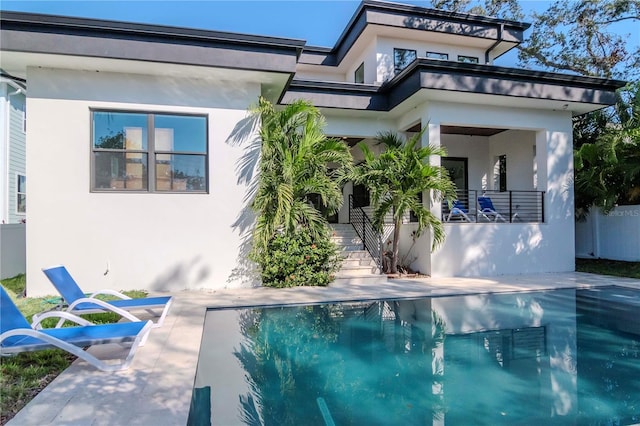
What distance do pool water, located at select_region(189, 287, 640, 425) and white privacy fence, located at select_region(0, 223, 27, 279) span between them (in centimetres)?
643

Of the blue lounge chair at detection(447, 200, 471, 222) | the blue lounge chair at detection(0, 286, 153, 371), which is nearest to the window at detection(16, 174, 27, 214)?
the blue lounge chair at detection(0, 286, 153, 371)

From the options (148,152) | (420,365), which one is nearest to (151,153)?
(148,152)

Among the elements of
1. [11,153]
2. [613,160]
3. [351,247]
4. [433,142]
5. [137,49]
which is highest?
[137,49]

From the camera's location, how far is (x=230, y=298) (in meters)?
7.23

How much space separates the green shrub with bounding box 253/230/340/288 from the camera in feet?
27.0

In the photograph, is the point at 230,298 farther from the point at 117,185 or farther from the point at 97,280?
the point at 117,185

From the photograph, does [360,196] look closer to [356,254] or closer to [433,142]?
[356,254]

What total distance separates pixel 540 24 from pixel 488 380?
1872 cm

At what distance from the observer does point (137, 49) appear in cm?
721

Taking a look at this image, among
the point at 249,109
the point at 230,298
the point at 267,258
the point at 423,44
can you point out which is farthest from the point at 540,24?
the point at 230,298

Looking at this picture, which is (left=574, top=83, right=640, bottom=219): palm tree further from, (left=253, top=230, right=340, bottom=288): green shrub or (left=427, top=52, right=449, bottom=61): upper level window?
(left=253, top=230, right=340, bottom=288): green shrub

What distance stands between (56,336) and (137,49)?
570 cm

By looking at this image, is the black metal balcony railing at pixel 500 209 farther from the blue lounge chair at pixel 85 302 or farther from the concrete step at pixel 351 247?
the blue lounge chair at pixel 85 302

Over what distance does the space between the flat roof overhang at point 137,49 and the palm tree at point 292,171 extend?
0.98 metres
